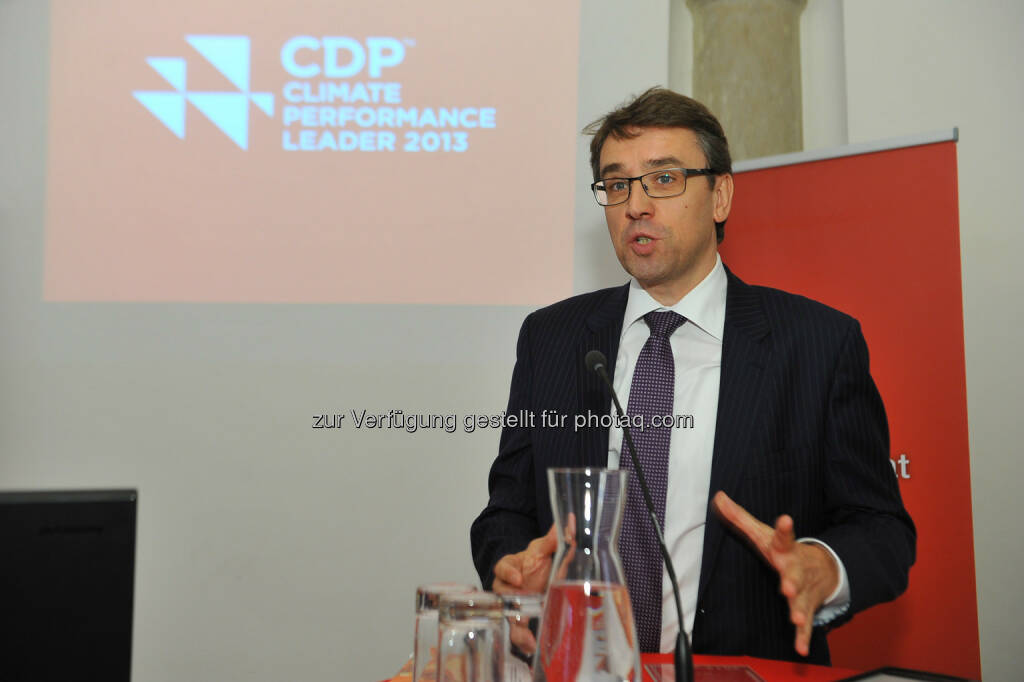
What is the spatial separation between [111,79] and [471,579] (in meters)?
2.25

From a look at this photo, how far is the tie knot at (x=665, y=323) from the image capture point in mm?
1983

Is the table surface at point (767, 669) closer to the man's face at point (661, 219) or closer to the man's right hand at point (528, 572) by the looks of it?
the man's right hand at point (528, 572)

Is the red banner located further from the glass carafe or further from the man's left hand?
the glass carafe

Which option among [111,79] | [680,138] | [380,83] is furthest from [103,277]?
[680,138]

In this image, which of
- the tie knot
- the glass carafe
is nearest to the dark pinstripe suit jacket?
the tie knot

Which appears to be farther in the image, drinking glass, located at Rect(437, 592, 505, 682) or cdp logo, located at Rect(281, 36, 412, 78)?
cdp logo, located at Rect(281, 36, 412, 78)

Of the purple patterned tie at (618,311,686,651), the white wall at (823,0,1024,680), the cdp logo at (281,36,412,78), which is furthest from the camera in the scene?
the cdp logo at (281,36,412,78)

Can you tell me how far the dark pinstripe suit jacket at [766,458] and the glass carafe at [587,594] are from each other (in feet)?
2.37

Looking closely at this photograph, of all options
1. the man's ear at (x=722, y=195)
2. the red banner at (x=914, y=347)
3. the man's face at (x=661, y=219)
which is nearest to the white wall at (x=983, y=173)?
the red banner at (x=914, y=347)

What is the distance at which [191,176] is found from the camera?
300cm

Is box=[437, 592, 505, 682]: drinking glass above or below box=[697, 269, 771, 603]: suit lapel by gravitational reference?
below

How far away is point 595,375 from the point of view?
2006 mm

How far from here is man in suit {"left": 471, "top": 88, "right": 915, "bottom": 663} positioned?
66.1 inches

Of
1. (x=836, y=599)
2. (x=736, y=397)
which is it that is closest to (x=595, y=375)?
(x=736, y=397)
